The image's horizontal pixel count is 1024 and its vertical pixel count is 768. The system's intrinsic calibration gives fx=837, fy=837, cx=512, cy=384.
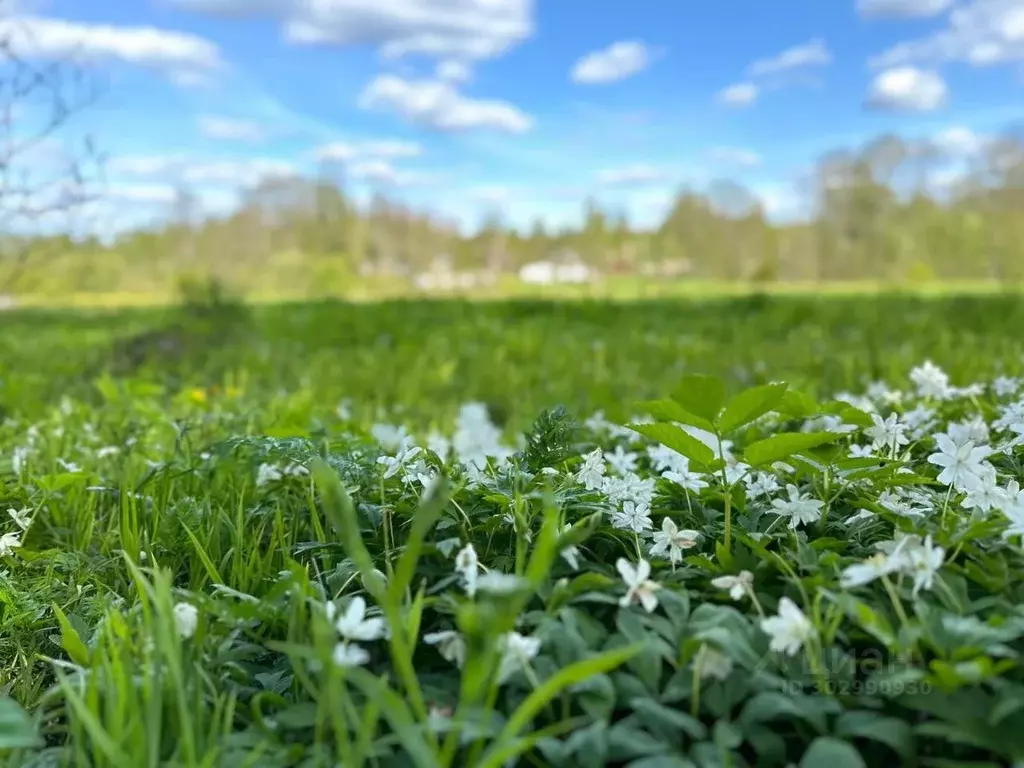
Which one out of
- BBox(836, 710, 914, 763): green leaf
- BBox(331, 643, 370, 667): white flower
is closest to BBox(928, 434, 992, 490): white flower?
BBox(836, 710, 914, 763): green leaf

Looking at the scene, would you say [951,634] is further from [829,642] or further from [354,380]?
[354,380]

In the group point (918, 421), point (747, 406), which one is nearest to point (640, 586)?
point (747, 406)

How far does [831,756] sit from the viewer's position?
2.94ft

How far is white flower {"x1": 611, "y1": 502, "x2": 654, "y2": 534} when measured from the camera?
1.34 metres

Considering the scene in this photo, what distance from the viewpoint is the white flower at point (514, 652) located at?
1012 millimetres

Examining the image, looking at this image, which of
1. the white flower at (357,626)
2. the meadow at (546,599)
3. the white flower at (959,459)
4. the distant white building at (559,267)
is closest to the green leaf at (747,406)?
the meadow at (546,599)

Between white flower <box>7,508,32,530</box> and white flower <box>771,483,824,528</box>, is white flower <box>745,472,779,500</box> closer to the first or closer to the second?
white flower <box>771,483,824,528</box>

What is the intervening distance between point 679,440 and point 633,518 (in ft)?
0.48

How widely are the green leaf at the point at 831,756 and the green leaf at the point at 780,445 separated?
49 centimetres

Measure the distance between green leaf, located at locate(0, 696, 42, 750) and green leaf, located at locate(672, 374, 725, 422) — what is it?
950mm

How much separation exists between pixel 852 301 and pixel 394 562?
9081 millimetres

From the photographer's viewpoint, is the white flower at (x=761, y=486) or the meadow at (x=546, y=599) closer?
the meadow at (x=546, y=599)

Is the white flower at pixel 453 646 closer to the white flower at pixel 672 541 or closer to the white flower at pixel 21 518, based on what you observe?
the white flower at pixel 672 541

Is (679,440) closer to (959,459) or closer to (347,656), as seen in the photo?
(959,459)
